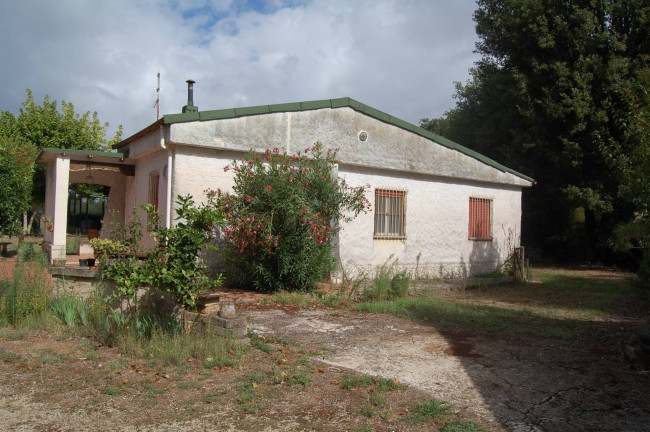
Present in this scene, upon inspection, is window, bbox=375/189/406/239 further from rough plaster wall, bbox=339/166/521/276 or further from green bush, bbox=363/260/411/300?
green bush, bbox=363/260/411/300

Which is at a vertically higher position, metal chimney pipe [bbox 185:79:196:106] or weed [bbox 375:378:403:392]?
metal chimney pipe [bbox 185:79:196:106]

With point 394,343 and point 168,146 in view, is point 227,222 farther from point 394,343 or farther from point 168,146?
point 394,343

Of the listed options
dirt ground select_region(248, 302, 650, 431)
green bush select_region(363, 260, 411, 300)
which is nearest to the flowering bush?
green bush select_region(363, 260, 411, 300)

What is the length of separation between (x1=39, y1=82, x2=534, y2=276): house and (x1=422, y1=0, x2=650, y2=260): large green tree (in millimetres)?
3419

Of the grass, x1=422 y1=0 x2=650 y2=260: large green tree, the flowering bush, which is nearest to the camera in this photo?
the grass

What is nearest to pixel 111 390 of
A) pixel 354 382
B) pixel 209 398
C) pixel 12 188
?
pixel 209 398

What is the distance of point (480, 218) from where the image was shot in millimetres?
14961

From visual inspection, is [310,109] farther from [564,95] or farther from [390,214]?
[564,95]

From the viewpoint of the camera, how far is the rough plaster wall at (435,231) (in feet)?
40.0

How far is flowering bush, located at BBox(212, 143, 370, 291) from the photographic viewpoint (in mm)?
9133

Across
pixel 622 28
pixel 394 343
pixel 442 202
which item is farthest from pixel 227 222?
pixel 622 28

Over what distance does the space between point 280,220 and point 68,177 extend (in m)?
5.07

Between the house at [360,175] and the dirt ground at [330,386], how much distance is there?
4471 millimetres

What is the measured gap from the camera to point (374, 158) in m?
12.4
